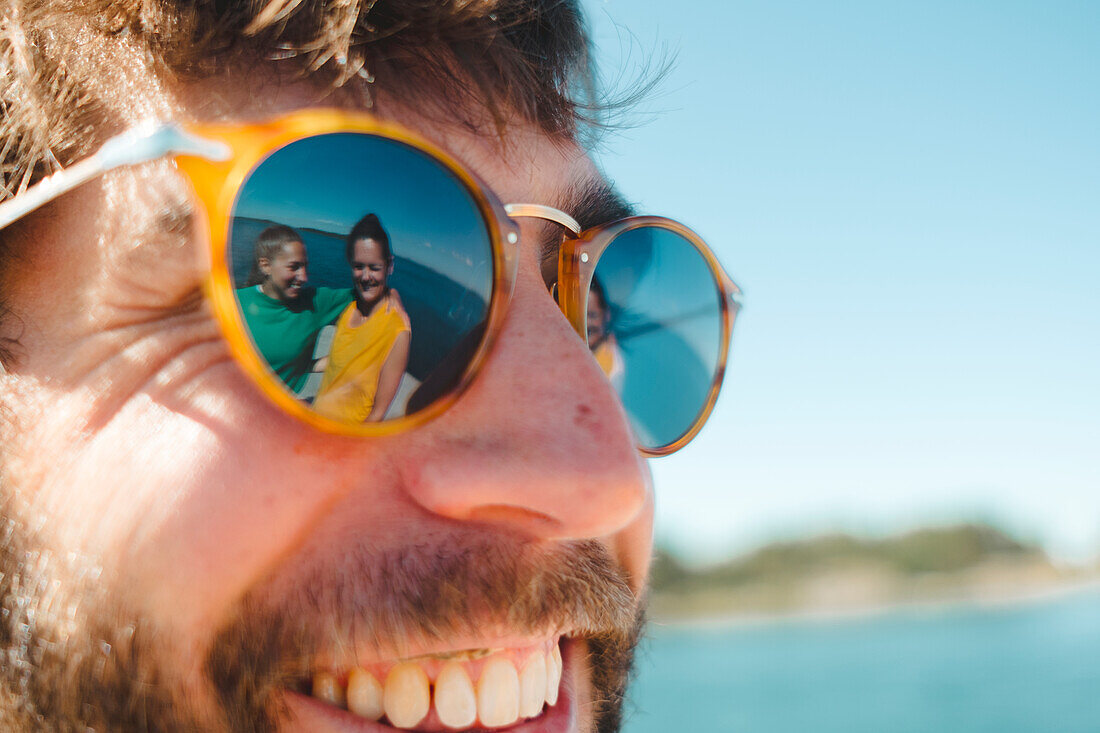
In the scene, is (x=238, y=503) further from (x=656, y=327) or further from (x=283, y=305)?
(x=656, y=327)

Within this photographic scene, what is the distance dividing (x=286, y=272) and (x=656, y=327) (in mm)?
946

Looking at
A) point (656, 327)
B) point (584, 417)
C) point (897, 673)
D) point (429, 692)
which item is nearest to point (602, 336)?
point (656, 327)

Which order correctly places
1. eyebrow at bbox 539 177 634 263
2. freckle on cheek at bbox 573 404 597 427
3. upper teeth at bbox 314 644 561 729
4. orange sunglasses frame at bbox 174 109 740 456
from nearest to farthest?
orange sunglasses frame at bbox 174 109 740 456
upper teeth at bbox 314 644 561 729
freckle on cheek at bbox 573 404 597 427
eyebrow at bbox 539 177 634 263

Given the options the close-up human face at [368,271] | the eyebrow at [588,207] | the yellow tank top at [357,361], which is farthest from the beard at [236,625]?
the eyebrow at [588,207]

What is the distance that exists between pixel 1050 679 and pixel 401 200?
37112mm

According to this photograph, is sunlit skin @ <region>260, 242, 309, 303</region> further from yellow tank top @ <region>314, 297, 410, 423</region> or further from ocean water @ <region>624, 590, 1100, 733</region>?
ocean water @ <region>624, 590, 1100, 733</region>

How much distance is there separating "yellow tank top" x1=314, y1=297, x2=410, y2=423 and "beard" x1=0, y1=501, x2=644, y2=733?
0.20 meters

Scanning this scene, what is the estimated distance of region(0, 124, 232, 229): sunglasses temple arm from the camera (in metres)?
1.03

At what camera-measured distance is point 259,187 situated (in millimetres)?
A: 1028

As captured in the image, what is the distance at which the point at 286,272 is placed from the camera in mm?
1020

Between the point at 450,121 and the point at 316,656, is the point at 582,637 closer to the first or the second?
the point at 316,656

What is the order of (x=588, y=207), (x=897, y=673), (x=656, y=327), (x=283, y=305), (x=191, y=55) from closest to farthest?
1. (x=283, y=305)
2. (x=191, y=55)
3. (x=588, y=207)
4. (x=656, y=327)
5. (x=897, y=673)

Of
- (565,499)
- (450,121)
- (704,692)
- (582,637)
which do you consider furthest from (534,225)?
(704,692)

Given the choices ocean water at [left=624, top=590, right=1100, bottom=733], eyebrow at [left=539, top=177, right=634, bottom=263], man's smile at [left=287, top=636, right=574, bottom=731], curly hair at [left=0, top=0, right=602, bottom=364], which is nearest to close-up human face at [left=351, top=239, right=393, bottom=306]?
curly hair at [left=0, top=0, right=602, bottom=364]
